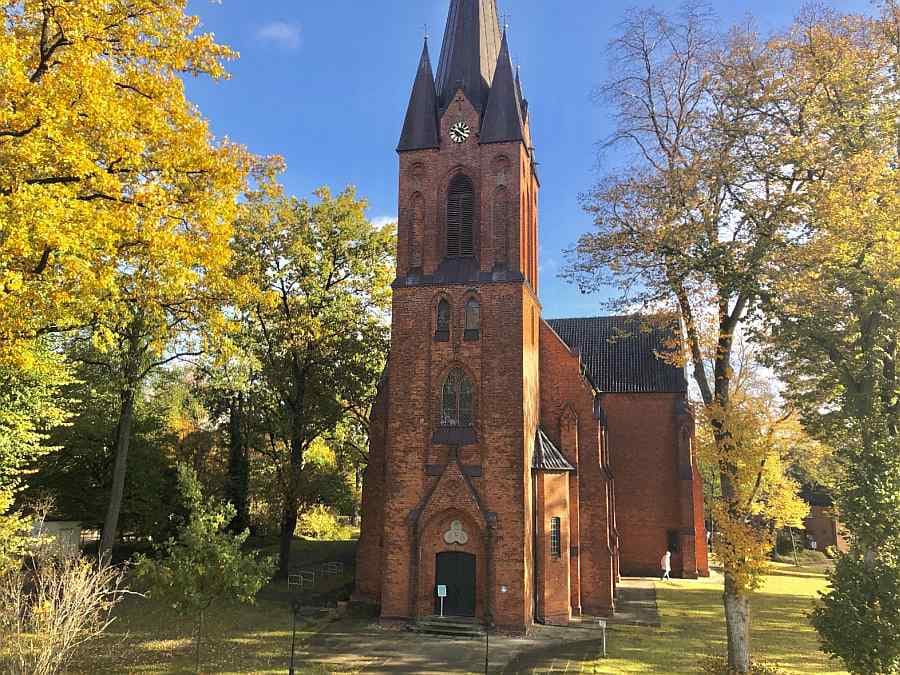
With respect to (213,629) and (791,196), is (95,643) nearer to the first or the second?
(213,629)

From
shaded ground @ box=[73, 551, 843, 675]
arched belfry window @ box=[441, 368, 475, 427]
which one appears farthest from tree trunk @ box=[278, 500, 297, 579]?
arched belfry window @ box=[441, 368, 475, 427]

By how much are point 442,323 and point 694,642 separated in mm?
12664

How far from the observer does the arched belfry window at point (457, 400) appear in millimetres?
21172

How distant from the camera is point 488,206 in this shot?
2225 cm

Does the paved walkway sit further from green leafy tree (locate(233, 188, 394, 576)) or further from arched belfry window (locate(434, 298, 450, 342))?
arched belfry window (locate(434, 298, 450, 342))

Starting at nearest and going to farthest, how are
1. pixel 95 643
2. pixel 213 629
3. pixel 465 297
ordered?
pixel 95 643 < pixel 213 629 < pixel 465 297

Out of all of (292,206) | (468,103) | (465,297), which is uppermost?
(468,103)

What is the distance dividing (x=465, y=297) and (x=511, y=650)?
1107 cm

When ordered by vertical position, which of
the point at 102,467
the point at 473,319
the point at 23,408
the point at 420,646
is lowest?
the point at 420,646

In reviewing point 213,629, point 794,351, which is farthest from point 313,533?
point 794,351

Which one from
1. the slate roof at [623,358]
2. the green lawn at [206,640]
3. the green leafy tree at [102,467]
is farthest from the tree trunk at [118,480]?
the slate roof at [623,358]

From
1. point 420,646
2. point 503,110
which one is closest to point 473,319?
point 503,110

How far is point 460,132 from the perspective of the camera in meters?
23.0

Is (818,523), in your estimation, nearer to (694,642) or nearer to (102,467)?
(694,642)
